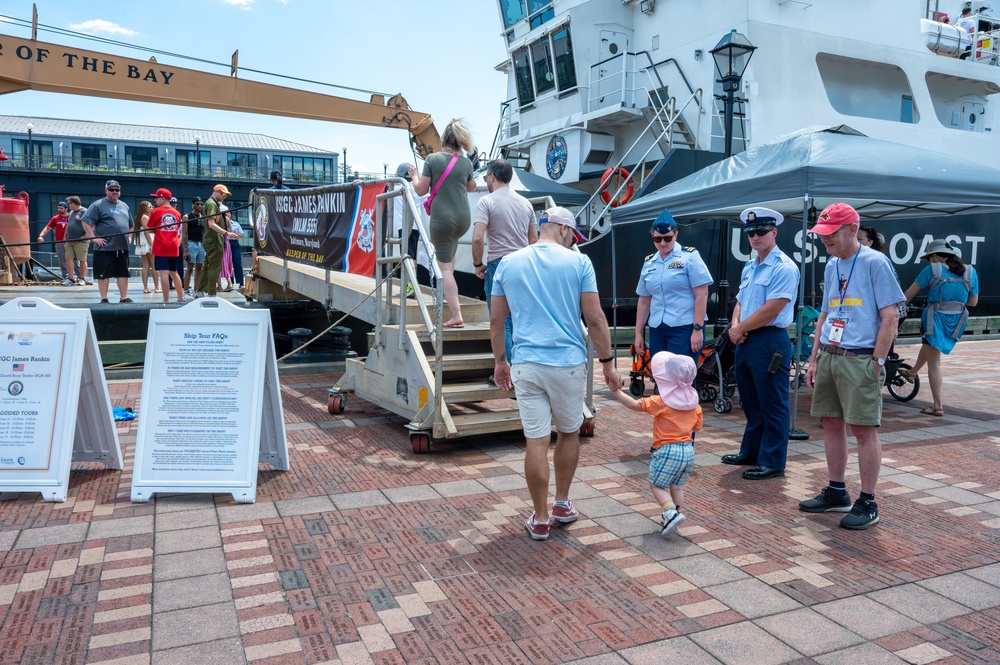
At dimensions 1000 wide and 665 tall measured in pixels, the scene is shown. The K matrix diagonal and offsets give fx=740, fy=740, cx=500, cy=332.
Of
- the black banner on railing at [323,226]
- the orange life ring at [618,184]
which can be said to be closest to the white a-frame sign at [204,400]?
the black banner on railing at [323,226]

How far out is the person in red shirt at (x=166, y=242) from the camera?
10641 millimetres

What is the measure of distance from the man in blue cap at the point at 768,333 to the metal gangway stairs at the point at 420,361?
149 cm

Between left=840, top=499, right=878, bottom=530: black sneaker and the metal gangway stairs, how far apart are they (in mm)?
2450

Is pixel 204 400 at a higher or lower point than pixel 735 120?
lower

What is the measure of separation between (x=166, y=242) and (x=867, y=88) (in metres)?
A: 14.8

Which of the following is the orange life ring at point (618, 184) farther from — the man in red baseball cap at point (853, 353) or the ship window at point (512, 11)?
the man in red baseball cap at point (853, 353)

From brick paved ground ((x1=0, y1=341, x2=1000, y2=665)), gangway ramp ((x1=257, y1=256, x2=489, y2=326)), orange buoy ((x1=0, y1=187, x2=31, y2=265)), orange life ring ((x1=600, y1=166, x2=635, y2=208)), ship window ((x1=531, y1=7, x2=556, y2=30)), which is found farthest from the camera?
ship window ((x1=531, y1=7, x2=556, y2=30))

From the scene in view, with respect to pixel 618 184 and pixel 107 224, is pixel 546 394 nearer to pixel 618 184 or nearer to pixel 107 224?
pixel 107 224

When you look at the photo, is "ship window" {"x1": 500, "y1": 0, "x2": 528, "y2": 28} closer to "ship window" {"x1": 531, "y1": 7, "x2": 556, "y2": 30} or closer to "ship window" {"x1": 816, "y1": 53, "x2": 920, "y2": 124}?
"ship window" {"x1": 531, "y1": 7, "x2": 556, "y2": 30}

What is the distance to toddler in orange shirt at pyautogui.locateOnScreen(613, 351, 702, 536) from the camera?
423cm

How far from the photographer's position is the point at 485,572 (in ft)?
12.1

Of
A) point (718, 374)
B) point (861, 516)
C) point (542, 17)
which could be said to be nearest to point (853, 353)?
point (861, 516)

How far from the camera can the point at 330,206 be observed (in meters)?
8.64

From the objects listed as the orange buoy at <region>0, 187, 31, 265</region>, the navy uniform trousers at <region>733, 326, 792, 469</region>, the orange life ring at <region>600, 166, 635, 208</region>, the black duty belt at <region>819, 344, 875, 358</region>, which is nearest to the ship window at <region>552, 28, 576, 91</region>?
the orange life ring at <region>600, 166, 635, 208</region>
